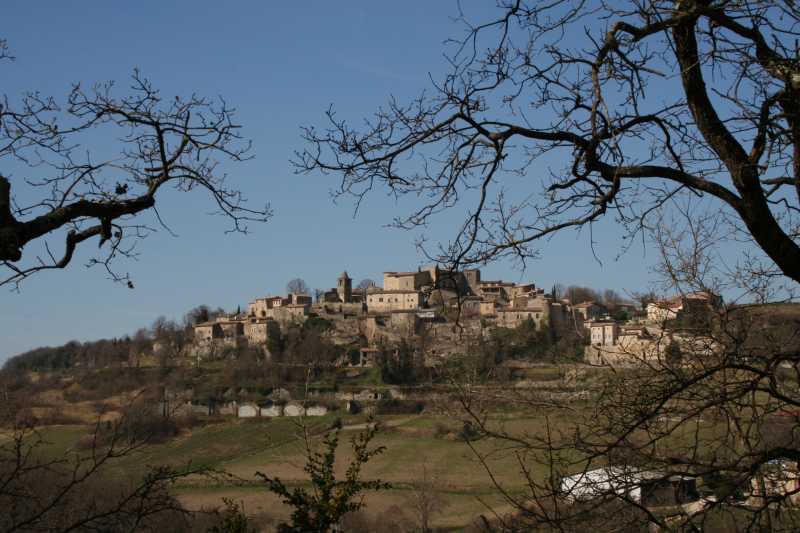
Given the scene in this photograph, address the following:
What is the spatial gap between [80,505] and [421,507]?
38.4 ft

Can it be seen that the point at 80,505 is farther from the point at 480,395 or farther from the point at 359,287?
the point at 359,287

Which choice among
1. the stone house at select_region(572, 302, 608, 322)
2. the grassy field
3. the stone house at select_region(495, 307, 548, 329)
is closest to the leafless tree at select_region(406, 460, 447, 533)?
the grassy field

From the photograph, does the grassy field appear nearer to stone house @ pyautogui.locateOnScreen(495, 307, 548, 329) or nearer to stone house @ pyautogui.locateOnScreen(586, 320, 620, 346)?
stone house @ pyautogui.locateOnScreen(586, 320, 620, 346)

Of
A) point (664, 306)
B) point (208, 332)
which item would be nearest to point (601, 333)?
point (664, 306)

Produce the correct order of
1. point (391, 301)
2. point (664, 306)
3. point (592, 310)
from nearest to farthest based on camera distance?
point (664, 306) < point (592, 310) < point (391, 301)

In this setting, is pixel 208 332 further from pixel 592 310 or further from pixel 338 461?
pixel 338 461

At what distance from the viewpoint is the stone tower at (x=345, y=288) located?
8219 centimetres

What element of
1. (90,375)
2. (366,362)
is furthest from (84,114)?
(90,375)

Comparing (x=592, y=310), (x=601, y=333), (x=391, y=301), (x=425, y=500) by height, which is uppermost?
(x=391, y=301)

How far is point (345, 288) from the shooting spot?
8288cm

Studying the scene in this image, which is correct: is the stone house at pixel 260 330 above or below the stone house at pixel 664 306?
above

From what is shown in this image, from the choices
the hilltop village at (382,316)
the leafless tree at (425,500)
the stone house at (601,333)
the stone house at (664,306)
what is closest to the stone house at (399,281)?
the hilltop village at (382,316)

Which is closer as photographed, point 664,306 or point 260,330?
point 664,306

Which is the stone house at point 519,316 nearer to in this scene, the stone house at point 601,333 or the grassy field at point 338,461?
the stone house at point 601,333
